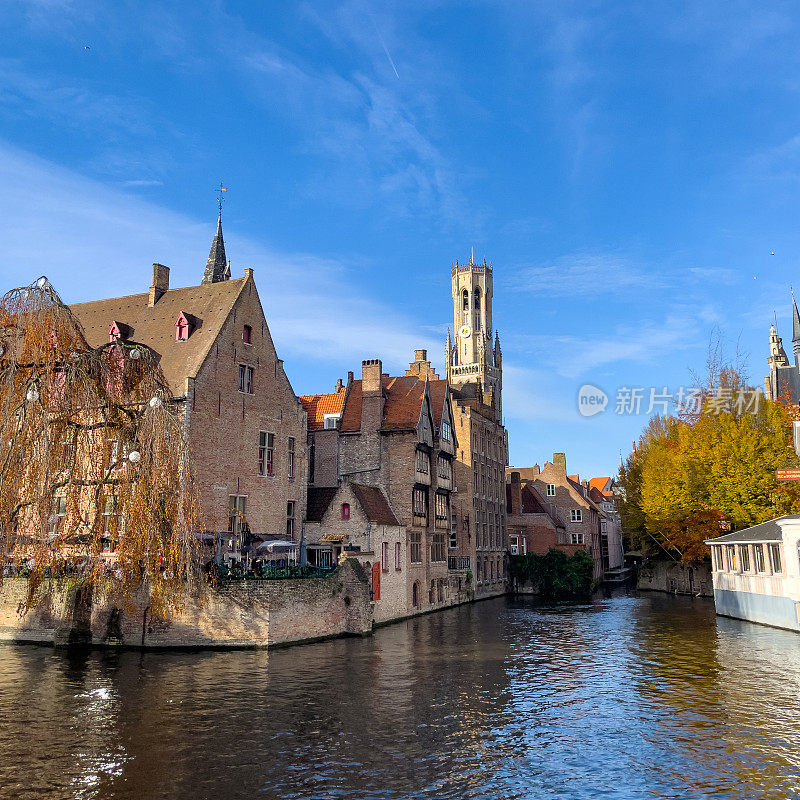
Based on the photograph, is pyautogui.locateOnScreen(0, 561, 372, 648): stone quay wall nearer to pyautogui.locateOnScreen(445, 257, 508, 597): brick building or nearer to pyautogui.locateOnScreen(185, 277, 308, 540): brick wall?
pyautogui.locateOnScreen(185, 277, 308, 540): brick wall

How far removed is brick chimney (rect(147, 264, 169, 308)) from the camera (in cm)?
4066

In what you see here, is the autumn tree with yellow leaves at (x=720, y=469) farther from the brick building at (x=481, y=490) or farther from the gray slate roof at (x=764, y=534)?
the brick building at (x=481, y=490)

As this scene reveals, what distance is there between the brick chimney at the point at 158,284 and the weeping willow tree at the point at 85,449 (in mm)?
19003

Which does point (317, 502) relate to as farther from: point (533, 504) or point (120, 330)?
point (533, 504)

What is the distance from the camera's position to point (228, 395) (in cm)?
3606

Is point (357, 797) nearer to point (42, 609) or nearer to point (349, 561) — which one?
Answer: point (349, 561)

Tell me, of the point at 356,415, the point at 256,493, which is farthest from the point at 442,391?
the point at 256,493

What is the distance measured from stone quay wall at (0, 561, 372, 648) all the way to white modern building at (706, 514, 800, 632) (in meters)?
20.4

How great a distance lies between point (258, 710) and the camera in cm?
1848

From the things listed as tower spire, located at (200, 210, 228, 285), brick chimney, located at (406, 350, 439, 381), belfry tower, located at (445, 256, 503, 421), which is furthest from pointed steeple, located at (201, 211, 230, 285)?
belfry tower, located at (445, 256, 503, 421)

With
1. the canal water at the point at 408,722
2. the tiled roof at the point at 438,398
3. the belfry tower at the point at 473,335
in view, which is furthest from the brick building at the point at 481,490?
the belfry tower at the point at 473,335

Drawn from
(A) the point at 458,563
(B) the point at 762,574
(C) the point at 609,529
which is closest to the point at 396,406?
(A) the point at 458,563

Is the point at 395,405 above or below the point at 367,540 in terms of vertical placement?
above

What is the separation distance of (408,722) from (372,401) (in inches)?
1143
